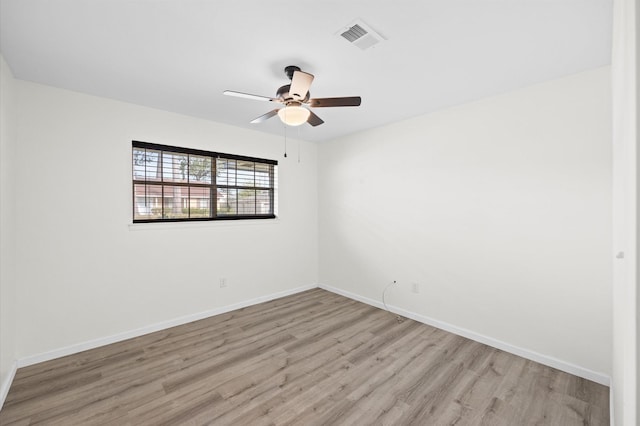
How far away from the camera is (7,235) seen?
2.22 meters

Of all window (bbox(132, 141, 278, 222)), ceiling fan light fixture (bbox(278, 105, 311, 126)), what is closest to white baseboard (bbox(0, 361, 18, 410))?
window (bbox(132, 141, 278, 222))

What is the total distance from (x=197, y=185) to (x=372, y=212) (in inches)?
93.2

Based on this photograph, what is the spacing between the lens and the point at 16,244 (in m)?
2.45

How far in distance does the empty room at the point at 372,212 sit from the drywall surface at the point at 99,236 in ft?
0.06

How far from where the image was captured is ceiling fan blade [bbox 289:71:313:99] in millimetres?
1908

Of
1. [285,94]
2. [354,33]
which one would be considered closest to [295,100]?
[285,94]

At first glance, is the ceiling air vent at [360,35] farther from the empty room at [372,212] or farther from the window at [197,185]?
the window at [197,185]

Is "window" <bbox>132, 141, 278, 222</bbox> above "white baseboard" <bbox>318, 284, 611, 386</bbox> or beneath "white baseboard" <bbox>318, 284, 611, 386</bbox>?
above

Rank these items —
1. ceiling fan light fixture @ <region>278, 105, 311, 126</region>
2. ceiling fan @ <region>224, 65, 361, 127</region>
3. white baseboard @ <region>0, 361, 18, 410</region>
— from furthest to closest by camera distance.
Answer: ceiling fan light fixture @ <region>278, 105, 311, 126</region> → ceiling fan @ <region>224, 65, 361, 127</region> → white baseboard @ <region>0, 361, 18, 410</region>

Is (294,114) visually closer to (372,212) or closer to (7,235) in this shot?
(372,212)

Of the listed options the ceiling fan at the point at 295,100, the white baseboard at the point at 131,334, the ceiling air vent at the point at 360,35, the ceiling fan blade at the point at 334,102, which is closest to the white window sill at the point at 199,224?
the white baseboard at the point at 131,334

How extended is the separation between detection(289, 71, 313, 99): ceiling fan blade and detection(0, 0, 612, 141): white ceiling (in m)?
0.24

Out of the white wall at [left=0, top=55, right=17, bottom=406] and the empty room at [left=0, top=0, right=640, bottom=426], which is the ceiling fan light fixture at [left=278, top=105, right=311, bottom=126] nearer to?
the empty room at [left=0, top=0, right=640, bottom=426]

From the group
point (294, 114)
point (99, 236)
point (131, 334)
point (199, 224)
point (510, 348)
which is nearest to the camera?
point (294, 114)
